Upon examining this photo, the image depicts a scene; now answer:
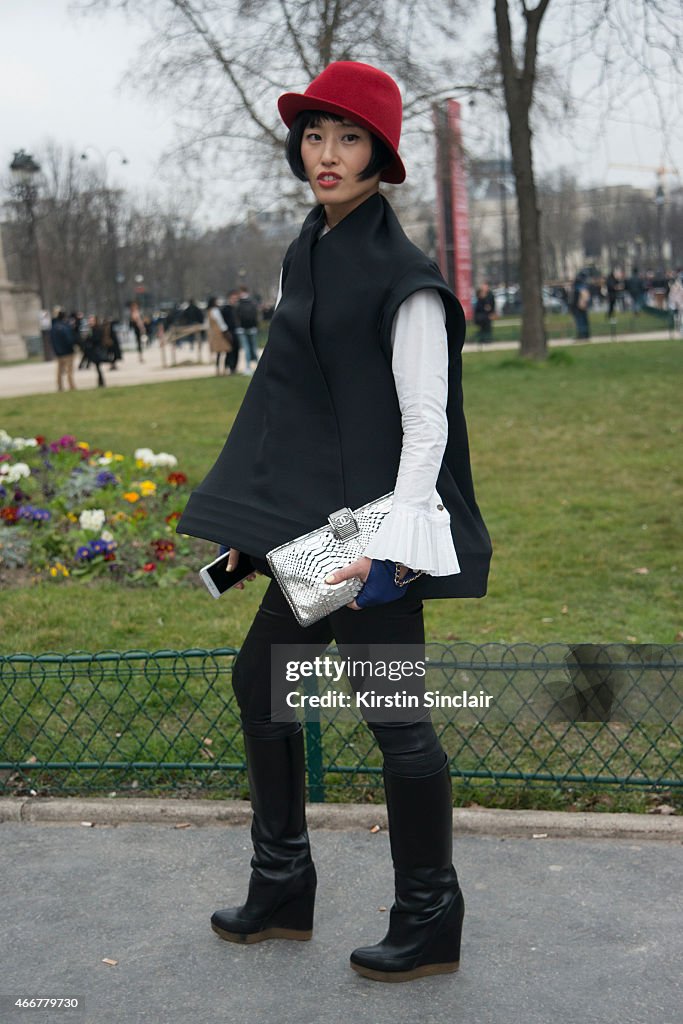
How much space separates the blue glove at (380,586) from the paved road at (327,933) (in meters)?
1.02

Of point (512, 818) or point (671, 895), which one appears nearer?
point (671, 895)

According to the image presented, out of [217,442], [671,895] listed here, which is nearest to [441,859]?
[671,895]

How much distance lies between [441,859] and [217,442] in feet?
30.4

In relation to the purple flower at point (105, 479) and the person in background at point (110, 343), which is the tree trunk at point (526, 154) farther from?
the purple flower at point (105, 479)

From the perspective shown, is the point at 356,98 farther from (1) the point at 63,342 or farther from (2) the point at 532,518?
(1) the point at 63,342

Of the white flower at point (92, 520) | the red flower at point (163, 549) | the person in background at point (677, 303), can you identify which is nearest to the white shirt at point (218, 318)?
the person in background at point (677, 303)

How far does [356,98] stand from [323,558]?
40.9 inches

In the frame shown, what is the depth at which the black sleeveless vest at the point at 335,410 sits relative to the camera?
2729mm

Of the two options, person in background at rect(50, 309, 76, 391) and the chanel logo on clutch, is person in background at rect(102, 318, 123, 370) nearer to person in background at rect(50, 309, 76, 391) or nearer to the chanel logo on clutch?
person in background at rect(50, 309, 76, 391)

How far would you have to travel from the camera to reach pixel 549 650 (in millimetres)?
4613

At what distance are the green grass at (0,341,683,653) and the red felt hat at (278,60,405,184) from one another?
3440 millimetres

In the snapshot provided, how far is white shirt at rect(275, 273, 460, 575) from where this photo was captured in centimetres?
262

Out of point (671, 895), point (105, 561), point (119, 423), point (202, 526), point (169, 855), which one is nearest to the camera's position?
point (202, 526)

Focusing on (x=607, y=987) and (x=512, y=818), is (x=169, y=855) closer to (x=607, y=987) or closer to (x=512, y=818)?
(x=512, y=818)
